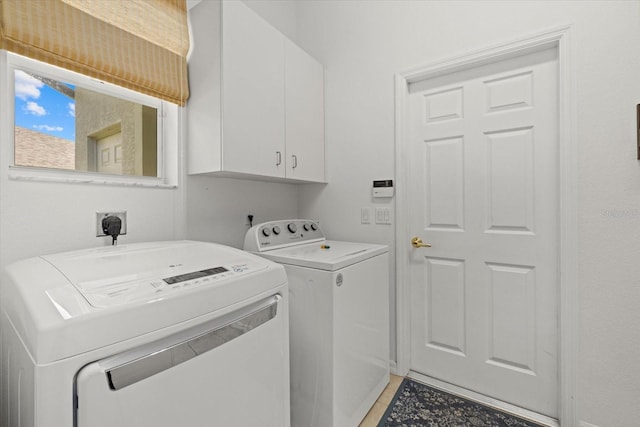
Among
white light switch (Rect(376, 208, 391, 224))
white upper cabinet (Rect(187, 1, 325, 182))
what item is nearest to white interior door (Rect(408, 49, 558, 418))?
white light switch (Rect(376, 208, 391, 224))

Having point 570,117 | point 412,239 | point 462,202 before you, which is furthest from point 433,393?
point 570,117

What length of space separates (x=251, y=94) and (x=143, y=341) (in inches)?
52.3

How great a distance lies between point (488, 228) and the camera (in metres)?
1.73

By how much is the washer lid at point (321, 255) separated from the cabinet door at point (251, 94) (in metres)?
0.48

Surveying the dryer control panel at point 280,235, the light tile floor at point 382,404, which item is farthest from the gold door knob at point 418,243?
the light tile floor at point 382,404

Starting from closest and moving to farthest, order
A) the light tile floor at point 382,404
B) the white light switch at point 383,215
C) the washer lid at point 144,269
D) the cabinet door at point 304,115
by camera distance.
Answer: the washer lid at point 144,269, the light tile floor at point 382,404, the cabinet door at point 304,115, the white light switch at point 383,215

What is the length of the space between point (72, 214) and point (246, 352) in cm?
96

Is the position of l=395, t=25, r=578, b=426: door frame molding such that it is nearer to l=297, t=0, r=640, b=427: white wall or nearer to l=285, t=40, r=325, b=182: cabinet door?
l=297, t=0, r=640, b=427: white wall

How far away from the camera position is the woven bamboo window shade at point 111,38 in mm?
1030

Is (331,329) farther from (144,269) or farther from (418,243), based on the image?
(418,243)

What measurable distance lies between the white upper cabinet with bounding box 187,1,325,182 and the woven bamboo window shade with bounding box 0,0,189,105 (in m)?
0.10

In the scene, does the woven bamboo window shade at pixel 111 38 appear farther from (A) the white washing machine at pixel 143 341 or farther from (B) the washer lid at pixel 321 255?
(B) the washer lid at pixel 321 255

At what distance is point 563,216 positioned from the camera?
147 centimetres

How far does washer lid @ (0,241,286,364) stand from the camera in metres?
0.58
